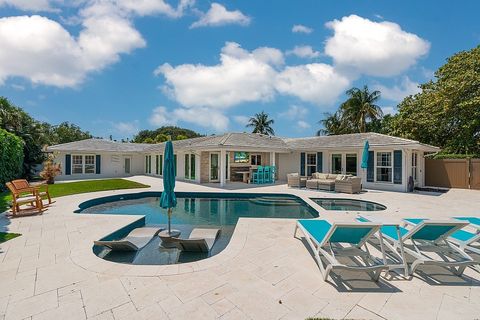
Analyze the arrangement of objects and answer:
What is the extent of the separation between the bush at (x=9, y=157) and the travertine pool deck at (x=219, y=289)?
481 inches

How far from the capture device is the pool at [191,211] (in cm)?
568

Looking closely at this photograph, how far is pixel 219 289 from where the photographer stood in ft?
12.4

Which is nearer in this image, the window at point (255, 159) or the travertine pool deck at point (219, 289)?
the travertine pool deck at point (219, 289)

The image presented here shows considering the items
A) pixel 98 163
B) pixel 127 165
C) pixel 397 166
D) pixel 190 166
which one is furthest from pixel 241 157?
pixel 98 163

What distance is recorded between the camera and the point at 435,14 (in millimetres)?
12414

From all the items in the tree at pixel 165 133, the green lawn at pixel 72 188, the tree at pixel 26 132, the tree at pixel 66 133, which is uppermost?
the tree at pixel 165 133

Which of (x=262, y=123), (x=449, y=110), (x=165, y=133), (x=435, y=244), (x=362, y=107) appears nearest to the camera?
(x=435, y=244)

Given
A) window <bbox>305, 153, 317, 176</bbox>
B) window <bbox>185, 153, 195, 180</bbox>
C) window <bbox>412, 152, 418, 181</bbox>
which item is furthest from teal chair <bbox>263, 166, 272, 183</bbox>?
window <bbox>412, 152, 418, 181</bbox>

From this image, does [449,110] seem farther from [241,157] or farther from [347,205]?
[241,157]

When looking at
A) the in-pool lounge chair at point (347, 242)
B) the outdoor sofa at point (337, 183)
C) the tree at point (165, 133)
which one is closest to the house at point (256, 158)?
the outdoor sofa at point (337, 183)

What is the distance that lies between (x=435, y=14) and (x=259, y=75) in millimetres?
9914

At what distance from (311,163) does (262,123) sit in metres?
24.8

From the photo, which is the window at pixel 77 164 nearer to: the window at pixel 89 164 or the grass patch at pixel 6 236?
the window at pixel 89 164

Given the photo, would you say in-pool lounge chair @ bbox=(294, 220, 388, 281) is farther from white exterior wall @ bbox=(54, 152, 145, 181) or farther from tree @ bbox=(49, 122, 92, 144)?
tree @ bbox=(49, 122, 92, 144)
